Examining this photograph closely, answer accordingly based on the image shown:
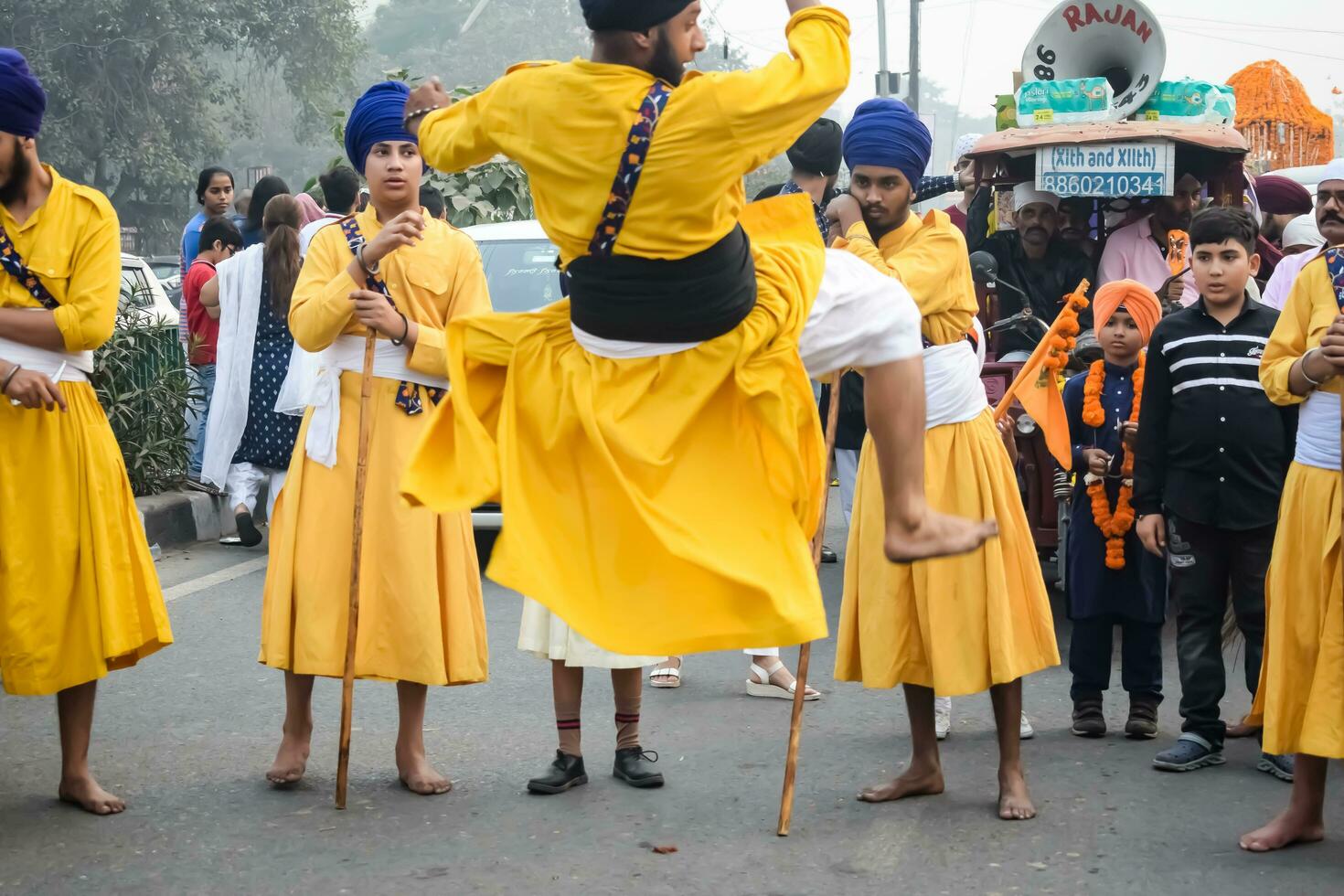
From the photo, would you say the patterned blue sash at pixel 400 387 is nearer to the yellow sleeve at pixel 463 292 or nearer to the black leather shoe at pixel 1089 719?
the yellow sleeve at pixel 463 292

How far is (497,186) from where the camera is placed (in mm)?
14500

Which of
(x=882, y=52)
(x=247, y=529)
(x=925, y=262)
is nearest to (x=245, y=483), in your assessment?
(x=247, y=529)

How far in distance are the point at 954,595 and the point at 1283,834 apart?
3.89ft

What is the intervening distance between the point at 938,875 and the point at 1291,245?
6.35 metres

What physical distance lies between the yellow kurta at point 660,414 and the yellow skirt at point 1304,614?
191 centimetres

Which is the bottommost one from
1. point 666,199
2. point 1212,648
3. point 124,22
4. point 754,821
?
point 754,821

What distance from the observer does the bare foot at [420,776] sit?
5508 millimetres

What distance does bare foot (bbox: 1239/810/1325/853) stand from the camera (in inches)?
194

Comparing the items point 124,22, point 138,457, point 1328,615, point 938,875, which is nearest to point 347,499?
point 938,875

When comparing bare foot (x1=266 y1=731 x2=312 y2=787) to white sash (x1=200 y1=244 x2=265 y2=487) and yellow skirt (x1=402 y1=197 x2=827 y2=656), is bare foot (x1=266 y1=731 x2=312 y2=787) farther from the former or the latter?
white sash (x1=200 y1=244 x2=265 y2=487)

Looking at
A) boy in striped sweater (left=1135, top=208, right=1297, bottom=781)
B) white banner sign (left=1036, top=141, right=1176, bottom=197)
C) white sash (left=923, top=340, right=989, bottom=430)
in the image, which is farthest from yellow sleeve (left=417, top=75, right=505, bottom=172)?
white banner sign (left=1036, top=141, right=1176, bottom=197)

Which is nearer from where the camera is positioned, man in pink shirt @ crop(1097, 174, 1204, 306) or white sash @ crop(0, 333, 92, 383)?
white sash @ crop(0, 333, 92, 383)

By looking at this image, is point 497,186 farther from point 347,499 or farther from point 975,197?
point 347,499

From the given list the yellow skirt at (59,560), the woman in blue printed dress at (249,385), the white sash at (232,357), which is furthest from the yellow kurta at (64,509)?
the white sash at (232,357)
